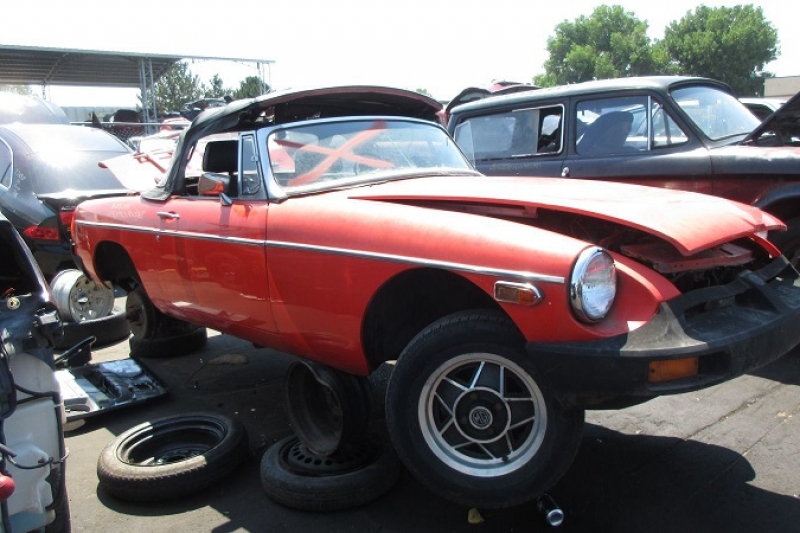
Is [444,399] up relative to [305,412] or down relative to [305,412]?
up

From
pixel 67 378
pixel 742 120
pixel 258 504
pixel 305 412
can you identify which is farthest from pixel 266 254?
pixel 742 120

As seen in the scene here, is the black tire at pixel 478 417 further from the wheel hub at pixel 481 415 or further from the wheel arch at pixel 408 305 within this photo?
the wheel arch at pixel 408 305

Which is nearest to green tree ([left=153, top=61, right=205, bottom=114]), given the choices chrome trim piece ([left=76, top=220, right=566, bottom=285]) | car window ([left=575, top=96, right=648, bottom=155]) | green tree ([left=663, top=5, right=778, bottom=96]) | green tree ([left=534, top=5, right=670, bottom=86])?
green tree ([left=534, top=5, right=670, bottom=86])

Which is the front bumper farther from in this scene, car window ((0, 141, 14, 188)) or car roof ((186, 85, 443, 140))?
car window ((0, 141, 14, 188))

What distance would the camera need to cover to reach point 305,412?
3520 mm

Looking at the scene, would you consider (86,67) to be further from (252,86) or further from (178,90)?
(178,90)

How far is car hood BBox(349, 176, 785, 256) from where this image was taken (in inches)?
104

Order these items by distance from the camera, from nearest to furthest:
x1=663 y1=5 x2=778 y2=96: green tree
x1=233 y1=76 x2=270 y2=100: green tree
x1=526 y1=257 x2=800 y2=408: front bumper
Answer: x1=526 y1=257 x2=800 y2=408: front bumper, x1=233 y1=76 x2=270 y2=100: green tree, x1=663 y1=5 x2=778 y2=96: green tree

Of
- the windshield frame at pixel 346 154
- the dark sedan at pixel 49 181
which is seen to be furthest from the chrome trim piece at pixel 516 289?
the dark sedan at pixel 49 181

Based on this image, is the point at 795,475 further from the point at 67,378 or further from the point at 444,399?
the point at 67,378

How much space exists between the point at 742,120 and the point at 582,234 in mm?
3577

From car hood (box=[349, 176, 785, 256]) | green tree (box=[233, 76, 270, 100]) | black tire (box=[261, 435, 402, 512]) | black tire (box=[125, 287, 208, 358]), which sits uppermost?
green tree (box=[233, 76, 270, 100])

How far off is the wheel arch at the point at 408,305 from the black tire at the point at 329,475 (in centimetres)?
48

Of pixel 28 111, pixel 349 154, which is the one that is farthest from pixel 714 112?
pixel 28 111
